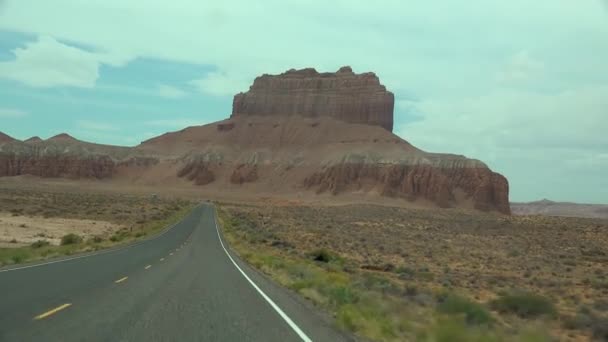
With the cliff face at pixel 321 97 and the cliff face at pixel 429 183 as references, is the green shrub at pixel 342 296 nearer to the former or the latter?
the cliff face at pixel 429 183

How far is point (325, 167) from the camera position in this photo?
156750 mm

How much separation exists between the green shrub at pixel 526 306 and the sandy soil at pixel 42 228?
25092mm

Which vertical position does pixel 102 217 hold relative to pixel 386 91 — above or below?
below

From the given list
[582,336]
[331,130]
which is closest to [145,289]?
[582,336]

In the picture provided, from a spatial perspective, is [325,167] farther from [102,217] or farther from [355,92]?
[102,217]

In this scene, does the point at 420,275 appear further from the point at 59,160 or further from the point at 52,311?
the point at 59,160

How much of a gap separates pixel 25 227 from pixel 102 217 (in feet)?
64.8

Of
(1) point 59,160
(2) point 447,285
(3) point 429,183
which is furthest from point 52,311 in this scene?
(1) point 59,160

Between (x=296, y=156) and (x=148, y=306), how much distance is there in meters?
156

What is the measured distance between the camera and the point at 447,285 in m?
21.8

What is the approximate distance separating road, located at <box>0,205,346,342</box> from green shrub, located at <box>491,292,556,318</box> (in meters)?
5.27

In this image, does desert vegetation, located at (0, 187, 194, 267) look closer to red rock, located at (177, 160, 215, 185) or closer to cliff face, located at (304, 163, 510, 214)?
cliff face, located at (304, 163, 510, 214)

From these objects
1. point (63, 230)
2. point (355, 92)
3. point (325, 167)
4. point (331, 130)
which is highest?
point (355, 92)

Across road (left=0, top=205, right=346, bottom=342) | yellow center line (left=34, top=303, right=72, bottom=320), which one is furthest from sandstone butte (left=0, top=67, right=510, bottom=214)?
yellow center line (left=34, top=303, right=72, bottom=320)
